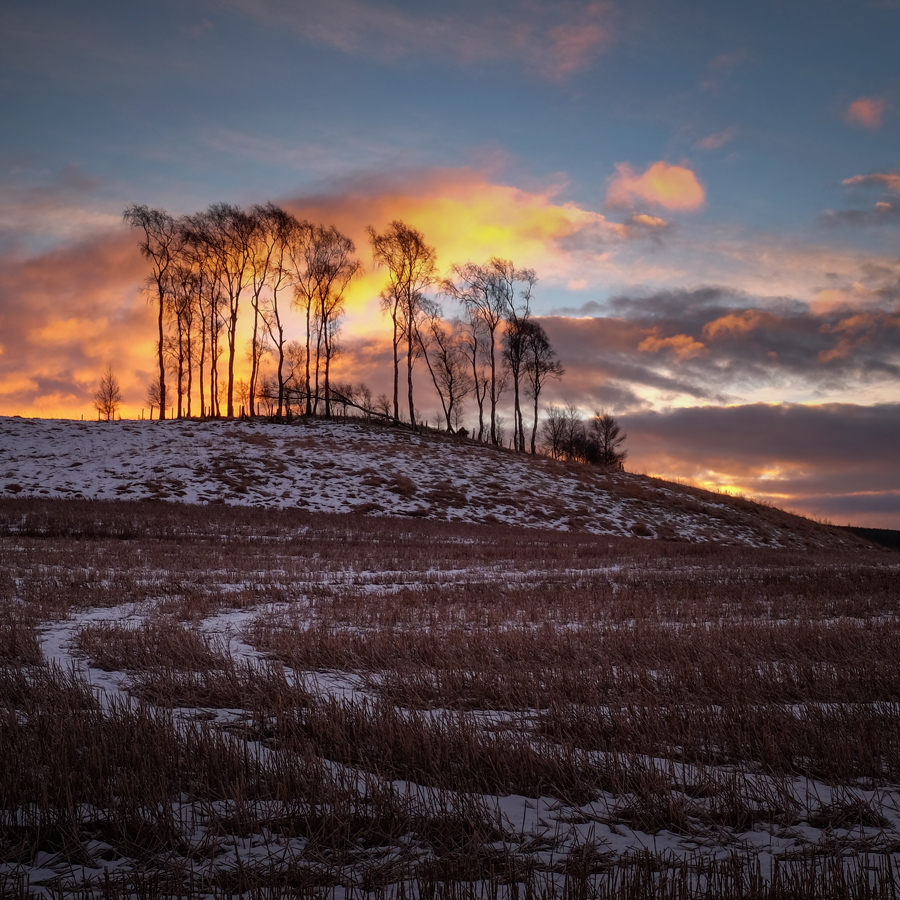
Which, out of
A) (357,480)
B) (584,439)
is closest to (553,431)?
(584,439)

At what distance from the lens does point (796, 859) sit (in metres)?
3.10

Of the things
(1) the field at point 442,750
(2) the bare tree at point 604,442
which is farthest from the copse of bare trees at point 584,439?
(1) the field at point 442,750

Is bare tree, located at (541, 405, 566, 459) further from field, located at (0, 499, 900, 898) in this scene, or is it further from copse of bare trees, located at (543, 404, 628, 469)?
field, located at (0, 499, 900, 898)

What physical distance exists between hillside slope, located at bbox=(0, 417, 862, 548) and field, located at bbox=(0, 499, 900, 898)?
73.9ft

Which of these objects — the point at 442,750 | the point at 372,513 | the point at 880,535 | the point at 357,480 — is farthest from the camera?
the point at 880,535

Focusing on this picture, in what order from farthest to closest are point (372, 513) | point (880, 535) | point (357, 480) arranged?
point (880, 535) < point (357, 480) < point (372, 513)

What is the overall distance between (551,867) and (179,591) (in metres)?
10.4

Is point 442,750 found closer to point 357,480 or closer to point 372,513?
point 372,513

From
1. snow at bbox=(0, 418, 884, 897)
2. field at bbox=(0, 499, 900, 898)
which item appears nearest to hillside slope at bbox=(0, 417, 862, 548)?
snow at bbox=(0, 418, 884, 897)

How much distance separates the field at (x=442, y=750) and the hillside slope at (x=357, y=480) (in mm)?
22523

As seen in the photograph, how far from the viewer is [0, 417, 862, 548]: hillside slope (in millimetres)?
32688

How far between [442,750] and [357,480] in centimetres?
3334

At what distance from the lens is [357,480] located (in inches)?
1465

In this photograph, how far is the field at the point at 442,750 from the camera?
2.99 metres
